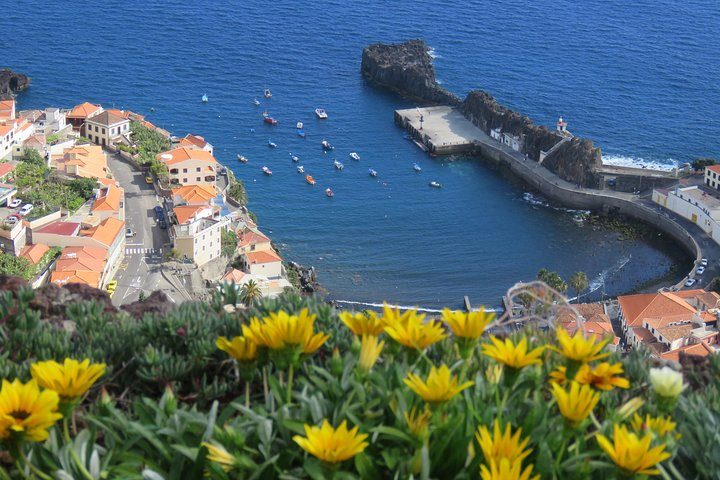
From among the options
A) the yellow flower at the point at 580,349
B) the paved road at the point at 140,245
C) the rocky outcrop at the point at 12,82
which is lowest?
the rocky outcrop at the point at 12,82

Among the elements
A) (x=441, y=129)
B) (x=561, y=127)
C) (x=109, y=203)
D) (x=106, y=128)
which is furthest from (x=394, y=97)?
(x=109, y=203)

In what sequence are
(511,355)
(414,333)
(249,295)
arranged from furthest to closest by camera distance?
(249,295) → (414,333) → (511,355)

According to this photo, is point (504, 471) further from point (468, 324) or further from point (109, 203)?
point (109, 203)

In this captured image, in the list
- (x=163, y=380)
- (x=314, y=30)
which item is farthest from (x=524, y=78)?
(x=163, y=380)

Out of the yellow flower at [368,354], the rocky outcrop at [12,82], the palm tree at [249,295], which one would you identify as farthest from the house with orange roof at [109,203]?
the yellow flower at [368,354]

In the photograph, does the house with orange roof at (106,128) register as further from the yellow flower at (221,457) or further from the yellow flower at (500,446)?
the yellow flower at (500,446)

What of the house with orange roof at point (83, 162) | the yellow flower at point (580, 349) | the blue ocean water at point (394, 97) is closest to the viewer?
the yellow flower at point (580, 349)

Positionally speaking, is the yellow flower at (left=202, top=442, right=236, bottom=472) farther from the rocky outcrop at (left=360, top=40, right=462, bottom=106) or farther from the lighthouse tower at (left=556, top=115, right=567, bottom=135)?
the rocky outcrop at (left=360, top=40, right=462, bottom=106)
